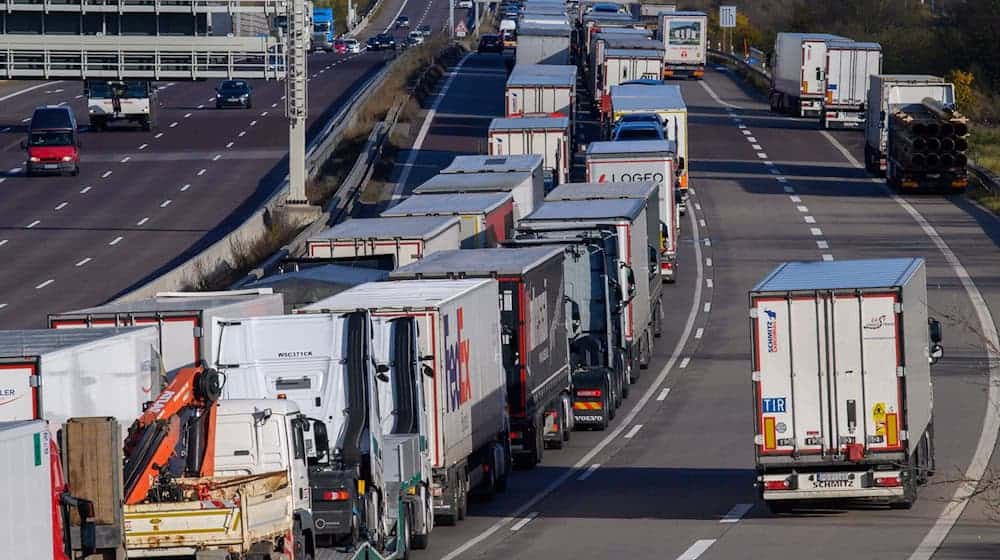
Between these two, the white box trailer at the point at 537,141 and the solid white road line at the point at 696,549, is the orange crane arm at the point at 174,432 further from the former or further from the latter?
the white box trailer at the point at 537,141

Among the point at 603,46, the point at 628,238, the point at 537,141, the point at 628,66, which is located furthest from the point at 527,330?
the point at 603,46

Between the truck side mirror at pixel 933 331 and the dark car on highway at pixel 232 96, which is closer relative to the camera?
the truck side mirror at pixel 933 331

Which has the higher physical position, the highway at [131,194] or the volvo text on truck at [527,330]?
the volvo text on truck at [527,330]

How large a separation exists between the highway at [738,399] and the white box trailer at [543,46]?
1635 cm

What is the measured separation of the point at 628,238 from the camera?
36375 mm

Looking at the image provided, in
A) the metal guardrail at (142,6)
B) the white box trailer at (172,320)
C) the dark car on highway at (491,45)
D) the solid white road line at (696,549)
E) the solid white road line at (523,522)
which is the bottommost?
the solid white road line at (523,522)

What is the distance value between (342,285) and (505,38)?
88076 mm

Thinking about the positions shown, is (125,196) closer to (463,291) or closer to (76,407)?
(463,291)

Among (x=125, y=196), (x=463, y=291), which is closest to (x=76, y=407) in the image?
(x=463, y=291)

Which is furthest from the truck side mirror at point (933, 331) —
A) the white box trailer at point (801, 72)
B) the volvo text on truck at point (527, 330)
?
the white box trailer at point (801, 72)

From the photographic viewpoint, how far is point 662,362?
3956cm

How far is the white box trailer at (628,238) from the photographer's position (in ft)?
118

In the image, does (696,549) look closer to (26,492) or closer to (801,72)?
(26,492)

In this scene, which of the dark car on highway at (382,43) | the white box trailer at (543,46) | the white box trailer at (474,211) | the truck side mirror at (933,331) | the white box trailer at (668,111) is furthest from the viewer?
the dark car on highway at (382,43)
